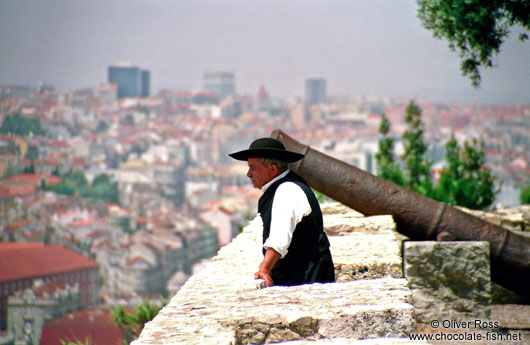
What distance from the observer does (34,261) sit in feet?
175

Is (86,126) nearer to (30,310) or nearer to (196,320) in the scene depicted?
(30,310)

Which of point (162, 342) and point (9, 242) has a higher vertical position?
point (162, 342)

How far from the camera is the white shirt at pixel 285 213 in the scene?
99.6 inches

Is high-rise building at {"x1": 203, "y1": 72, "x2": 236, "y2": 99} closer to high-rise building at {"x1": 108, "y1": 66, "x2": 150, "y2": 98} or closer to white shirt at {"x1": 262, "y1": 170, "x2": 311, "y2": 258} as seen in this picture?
high-rise building at {"x1": 108, "y1": 66, "x2": 150, "y2": 98}

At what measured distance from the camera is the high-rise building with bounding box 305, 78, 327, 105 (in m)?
99.3

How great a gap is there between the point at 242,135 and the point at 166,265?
106ft

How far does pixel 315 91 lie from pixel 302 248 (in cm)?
9813

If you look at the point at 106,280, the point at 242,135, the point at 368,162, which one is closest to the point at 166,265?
the point at 106,280

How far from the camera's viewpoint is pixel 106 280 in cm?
6184

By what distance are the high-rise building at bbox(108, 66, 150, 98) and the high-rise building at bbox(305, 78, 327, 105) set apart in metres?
29.2

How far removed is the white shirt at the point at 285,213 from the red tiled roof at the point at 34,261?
52.6 m

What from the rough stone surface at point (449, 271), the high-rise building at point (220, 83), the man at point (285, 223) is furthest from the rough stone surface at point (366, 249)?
the high-rise building at point (220, 83)

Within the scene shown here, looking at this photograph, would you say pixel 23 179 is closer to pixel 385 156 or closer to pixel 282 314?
pixel 385 156

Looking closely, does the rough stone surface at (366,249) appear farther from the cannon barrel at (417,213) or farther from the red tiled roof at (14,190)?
the red tiled roof at (14,190)
